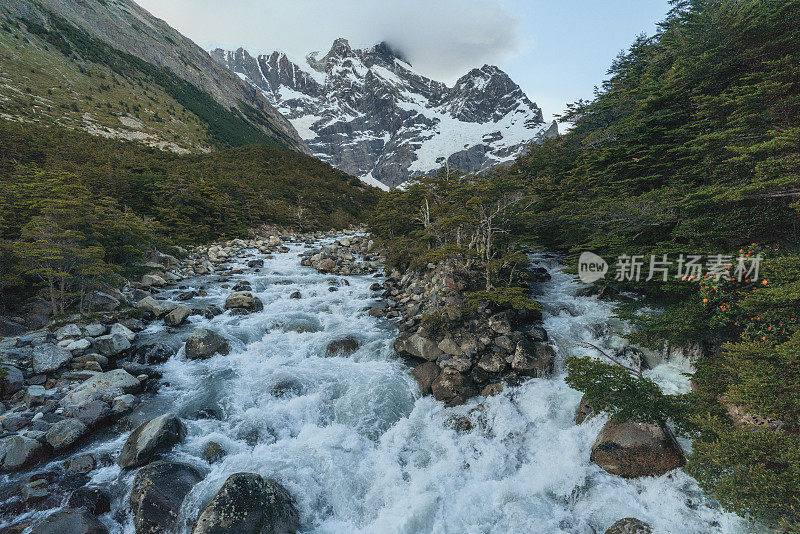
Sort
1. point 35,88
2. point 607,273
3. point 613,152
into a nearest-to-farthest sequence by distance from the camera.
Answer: point 607,273 < point 613,152 < point 35,88

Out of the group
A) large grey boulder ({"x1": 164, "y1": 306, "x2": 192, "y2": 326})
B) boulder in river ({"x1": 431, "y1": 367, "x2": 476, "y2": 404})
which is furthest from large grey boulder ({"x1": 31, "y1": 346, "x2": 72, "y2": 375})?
boulder in river ({"x1": 431, "y1": 367, "x2": 476, "y2": 404})

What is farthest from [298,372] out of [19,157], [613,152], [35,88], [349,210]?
[35,88]

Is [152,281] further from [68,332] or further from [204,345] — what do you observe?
[204,345]

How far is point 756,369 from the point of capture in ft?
15.6

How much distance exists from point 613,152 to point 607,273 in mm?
7204

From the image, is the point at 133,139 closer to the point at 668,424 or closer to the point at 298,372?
the point at 298,372

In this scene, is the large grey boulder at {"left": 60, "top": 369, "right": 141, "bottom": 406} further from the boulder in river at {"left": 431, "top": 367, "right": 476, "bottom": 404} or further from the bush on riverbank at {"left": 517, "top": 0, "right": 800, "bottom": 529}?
the bush on riverbank at {"left": 517, "top": 0, "right": 800, "bottom": 529}

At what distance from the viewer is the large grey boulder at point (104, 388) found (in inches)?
309

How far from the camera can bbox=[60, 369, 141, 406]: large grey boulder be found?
785 cm

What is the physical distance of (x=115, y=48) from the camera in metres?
71.5

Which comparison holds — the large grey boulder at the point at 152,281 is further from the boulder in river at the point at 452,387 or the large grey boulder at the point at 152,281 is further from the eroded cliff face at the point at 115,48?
the eroded cliff face at the point at 115,48

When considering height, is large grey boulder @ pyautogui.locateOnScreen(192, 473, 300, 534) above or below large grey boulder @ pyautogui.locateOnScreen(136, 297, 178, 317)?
below

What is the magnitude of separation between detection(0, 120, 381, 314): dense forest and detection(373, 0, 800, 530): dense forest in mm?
15714

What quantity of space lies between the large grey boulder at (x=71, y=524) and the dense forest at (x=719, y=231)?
1009 centimetres
